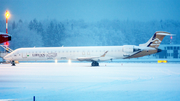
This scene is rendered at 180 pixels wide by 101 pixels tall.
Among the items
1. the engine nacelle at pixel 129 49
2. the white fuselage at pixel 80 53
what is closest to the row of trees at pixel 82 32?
the white fuselage at pixel 80 53

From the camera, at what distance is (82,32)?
102 metres

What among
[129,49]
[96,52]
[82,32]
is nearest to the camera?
[129,49]

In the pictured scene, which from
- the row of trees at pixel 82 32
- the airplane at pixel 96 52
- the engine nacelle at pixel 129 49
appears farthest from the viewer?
the row of trees at pixel 82 32

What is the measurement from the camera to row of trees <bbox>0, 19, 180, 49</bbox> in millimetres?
95438

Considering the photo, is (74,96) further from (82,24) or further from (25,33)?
(82,24)

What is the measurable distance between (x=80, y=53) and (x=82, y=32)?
73.9 m

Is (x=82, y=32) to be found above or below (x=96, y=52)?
above

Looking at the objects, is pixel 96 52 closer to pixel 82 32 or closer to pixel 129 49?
pixel 129 49

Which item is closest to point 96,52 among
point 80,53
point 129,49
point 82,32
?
point 80,53

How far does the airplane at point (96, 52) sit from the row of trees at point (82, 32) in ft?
209

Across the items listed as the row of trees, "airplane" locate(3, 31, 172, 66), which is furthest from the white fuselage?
the row of trees

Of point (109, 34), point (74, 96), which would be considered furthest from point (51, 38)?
point (74, 96)

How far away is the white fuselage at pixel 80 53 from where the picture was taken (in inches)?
1093

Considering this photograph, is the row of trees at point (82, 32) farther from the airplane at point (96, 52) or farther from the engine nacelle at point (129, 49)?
the engine nacelle at point (129, 49)
